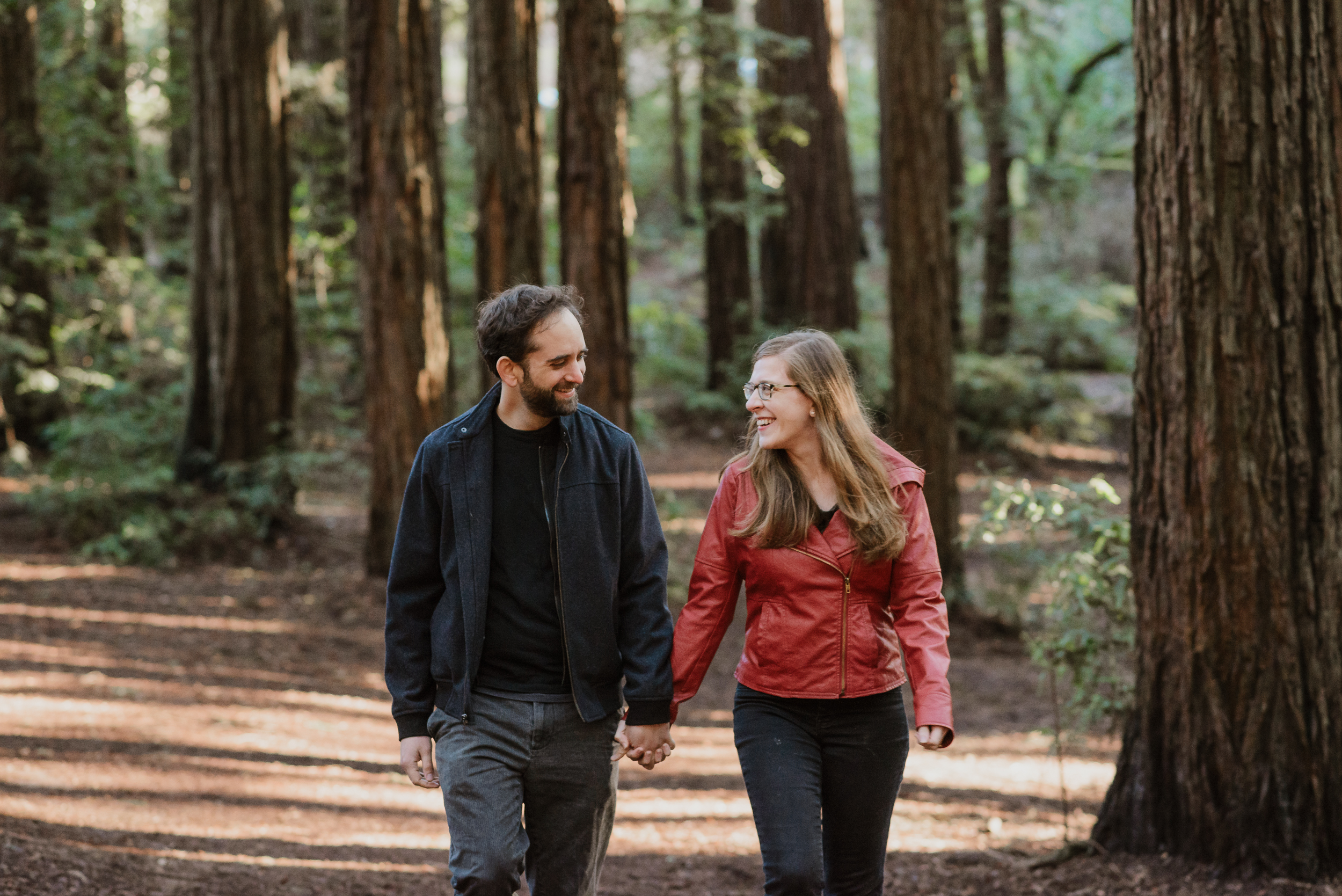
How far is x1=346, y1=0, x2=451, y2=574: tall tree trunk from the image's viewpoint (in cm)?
1020

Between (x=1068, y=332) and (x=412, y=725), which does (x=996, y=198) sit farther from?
(x=412, y=725)

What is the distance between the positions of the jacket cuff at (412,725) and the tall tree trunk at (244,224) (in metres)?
10.2

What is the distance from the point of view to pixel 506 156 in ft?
38.8

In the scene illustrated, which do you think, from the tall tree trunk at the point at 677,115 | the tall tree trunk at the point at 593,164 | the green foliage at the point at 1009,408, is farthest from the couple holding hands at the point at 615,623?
the green foliage at the point at 1009,408

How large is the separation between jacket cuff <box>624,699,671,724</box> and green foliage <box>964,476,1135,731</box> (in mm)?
3153

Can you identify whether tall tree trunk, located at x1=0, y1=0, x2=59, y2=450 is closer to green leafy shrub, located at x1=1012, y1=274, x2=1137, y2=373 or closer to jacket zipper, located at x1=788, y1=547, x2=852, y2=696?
jacket zipper, located at x1=788, y1=547, x2=852, y2=696

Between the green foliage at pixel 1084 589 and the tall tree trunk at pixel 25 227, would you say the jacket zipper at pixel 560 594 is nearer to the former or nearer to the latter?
the green foliage at pixel 1084 589

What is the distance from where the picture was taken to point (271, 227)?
12.9 meters

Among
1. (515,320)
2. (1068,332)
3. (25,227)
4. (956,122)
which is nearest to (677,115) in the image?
(956,122)

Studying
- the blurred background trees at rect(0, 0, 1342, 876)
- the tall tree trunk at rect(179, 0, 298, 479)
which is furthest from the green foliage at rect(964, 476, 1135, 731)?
the tall tree trunk at rect(179, 0, 298, 479)

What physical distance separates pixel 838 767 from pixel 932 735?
34 centimetres

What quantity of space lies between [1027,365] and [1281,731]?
1693 centimetres

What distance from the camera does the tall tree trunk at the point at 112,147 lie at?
55.4 feet

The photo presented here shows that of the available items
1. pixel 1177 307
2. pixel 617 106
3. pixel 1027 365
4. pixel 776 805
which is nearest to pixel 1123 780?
pixel 1177 307
